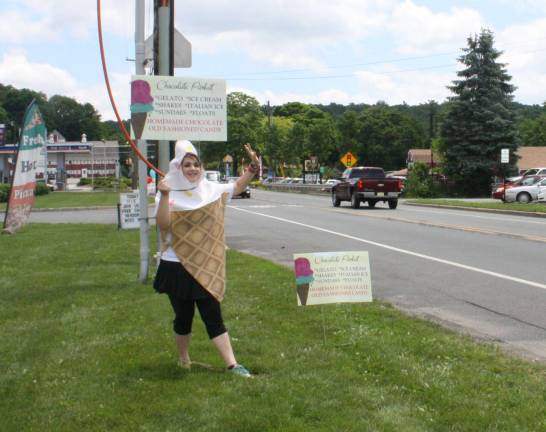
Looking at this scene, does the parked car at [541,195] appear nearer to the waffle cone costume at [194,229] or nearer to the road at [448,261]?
the road at [448,261]

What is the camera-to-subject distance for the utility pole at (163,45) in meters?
10.2

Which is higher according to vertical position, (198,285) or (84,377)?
(198,285)

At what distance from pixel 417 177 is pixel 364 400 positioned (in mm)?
50721

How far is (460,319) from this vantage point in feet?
26.7

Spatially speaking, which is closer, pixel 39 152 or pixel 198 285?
pixel 198 285

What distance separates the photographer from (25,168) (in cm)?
1830

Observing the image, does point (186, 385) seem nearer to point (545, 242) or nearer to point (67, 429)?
point (67, 429)

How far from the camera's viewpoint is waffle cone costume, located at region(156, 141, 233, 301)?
548cm

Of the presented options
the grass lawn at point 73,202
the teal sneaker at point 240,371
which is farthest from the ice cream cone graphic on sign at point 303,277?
the grass lawn at point 73,202

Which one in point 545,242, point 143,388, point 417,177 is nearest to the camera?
point 143,388

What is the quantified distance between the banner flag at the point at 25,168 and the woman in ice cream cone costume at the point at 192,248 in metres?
13.5

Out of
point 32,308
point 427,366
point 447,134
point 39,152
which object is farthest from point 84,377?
point 447,134

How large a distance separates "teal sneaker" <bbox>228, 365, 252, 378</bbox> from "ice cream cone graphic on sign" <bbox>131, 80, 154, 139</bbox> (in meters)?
4.06

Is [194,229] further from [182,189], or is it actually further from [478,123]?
[478,123]
